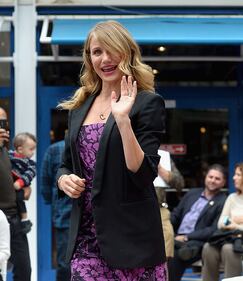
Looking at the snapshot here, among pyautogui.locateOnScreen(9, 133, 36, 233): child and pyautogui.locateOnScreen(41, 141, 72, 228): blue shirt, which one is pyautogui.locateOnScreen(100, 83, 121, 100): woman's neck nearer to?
pyautogui.locateOnScreen(9, 133, 36, 233): child

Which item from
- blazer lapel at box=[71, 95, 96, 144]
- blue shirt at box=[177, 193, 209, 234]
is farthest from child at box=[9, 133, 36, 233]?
blazer lapel at box=[71, 95, 96, 144]

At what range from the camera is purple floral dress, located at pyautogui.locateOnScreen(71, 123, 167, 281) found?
98.0 inches

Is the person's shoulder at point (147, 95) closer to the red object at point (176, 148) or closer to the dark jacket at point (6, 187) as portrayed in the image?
the dark jacket at point (6, 187)

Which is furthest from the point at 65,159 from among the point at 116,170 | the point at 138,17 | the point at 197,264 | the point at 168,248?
the point at 138,17

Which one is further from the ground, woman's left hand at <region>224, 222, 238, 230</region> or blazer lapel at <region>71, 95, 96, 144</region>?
blazer lapel at <region>71, 95, 96, 144</region>

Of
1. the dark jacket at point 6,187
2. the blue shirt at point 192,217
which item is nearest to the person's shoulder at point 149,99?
the dark jacket at point 6,187

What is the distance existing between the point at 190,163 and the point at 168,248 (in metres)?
2.16

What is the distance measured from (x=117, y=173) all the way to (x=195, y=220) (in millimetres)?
4015

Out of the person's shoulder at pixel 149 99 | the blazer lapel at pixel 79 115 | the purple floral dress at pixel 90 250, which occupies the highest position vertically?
the person's shoulder at pixel 149 99

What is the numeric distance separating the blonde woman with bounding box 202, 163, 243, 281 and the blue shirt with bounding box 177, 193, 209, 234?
0.95 feet

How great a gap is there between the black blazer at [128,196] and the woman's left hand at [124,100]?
0.07 m

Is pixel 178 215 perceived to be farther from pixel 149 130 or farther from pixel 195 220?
pixel 149 130

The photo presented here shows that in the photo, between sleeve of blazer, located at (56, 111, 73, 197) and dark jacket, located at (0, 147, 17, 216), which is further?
dark jacket, located at (0, 147, 17, 216)

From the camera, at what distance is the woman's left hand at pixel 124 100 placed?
233cm
